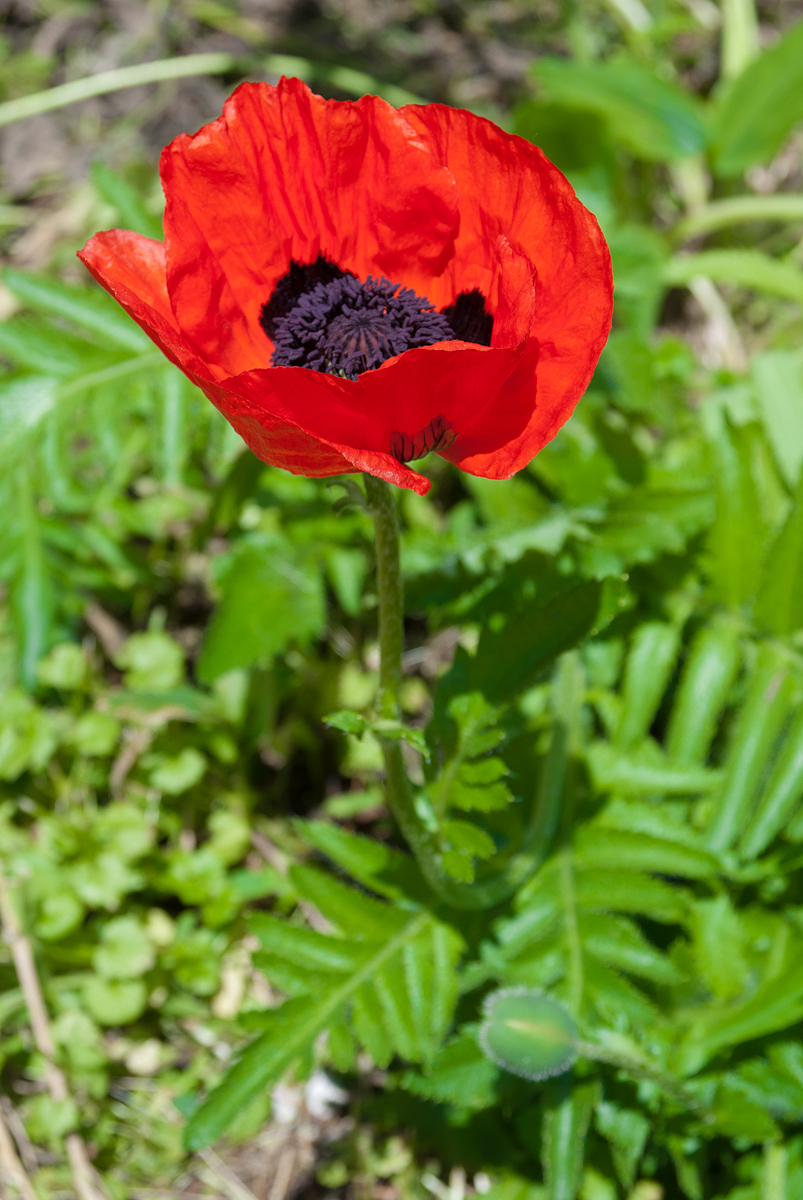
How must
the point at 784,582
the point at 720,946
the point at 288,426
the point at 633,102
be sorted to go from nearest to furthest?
the point at 288,426 → the point at 720,946 → the point at 784,582 → the point at 633,102

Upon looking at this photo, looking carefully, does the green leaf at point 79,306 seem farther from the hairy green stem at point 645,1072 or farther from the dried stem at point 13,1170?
the dried stem at point 13,1170

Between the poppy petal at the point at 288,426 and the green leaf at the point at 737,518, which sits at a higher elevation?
the poppy petal at the point at 288,426

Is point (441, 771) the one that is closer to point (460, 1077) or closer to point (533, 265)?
point (460, 1077)

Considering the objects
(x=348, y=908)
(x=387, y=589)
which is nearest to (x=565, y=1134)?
(x=348, y=908)

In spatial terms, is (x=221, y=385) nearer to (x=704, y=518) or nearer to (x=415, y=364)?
(x=415, y=364)

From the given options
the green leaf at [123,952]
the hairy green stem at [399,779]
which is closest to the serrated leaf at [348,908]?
the hairy green stem at [399,779]

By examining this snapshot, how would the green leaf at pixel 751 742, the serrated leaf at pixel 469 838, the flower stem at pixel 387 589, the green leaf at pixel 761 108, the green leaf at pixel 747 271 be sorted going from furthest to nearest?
the green leaf at pixel 761 108
the green leaf at pixel 747 271
the green leaf at pixel 751 742
the serrated leaf at pixel 469 838
the flower stem at pixel 387 589
